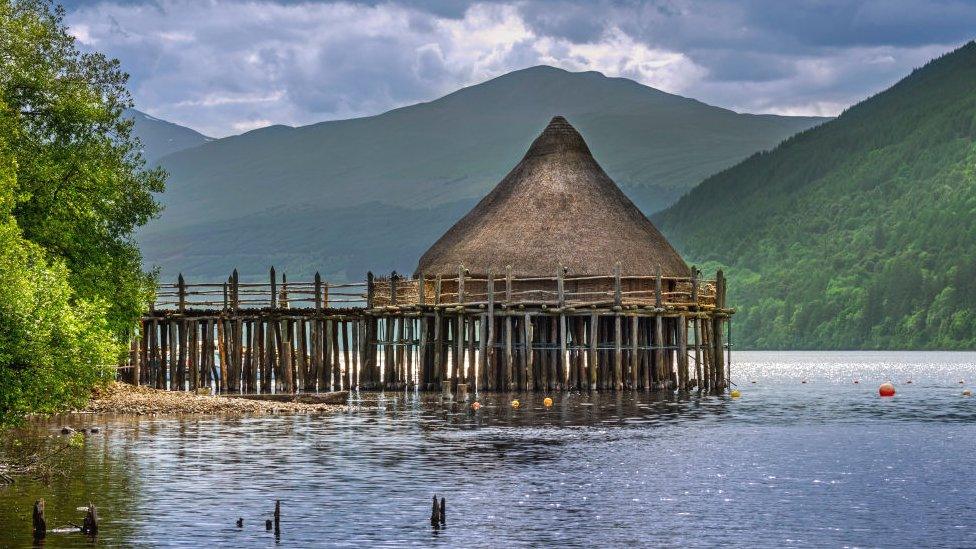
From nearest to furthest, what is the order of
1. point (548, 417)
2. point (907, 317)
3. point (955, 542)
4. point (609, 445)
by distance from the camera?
point (955, 542) < point (609, 445) < point (548, 417) < point (907, 317)

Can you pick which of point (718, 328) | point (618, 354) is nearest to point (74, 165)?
point (618, 354)

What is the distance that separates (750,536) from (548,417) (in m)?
25.8

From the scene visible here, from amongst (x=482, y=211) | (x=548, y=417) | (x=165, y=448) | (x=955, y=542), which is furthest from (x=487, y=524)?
(x=482, y=211)

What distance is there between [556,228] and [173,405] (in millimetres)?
21053

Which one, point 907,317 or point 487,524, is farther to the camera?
point 907,317

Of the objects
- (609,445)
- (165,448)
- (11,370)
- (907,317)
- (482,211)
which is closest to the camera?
(11,370)

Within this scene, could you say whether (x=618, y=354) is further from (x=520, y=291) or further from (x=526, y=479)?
(x=526, y=479)

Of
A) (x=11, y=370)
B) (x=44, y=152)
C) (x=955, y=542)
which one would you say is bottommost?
(x=955, y=542)

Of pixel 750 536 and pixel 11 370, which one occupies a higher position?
pixel 11 370

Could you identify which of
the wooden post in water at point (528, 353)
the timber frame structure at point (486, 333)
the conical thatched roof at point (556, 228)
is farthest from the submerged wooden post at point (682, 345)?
the wooden post in water at point (528, 353)

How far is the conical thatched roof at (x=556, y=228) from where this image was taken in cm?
6794

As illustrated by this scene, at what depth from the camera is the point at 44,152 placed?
162 ft

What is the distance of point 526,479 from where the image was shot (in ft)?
124

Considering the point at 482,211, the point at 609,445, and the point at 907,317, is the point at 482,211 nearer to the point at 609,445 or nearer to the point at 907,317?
the point at 609,445
